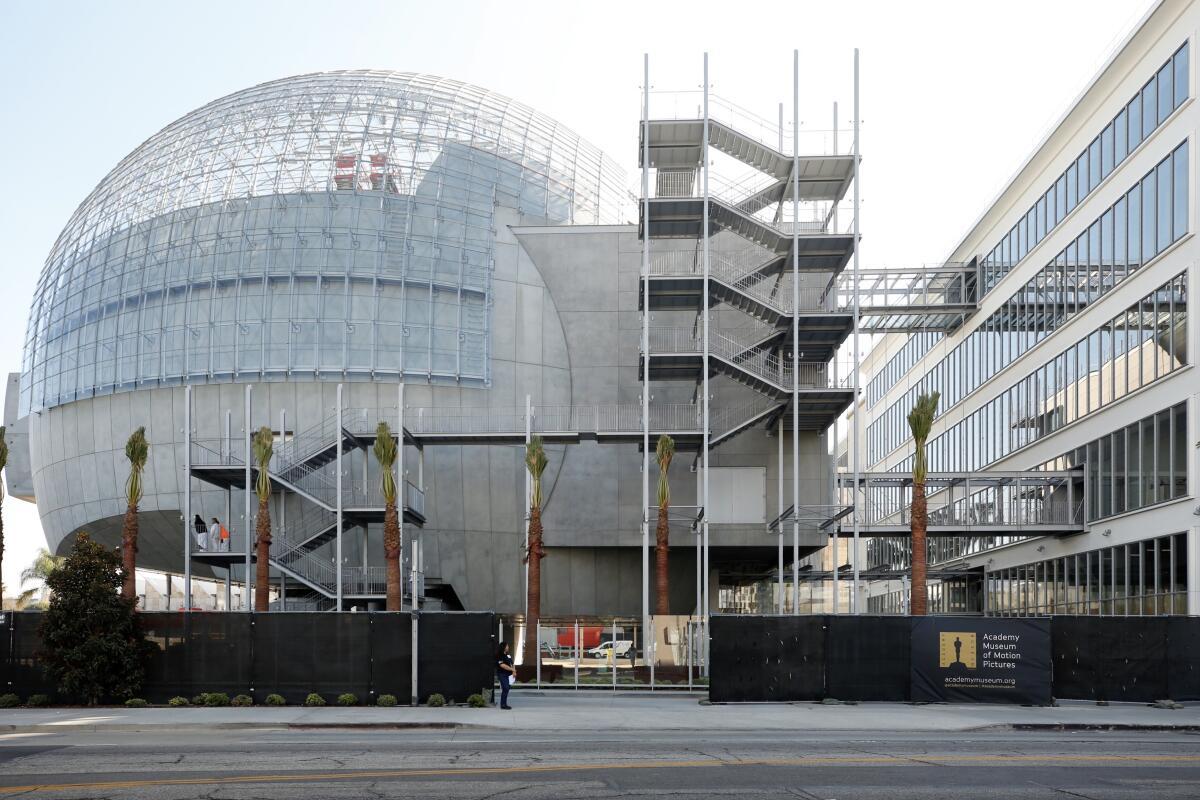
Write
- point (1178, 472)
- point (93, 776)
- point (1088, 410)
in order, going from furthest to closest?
1. point (1088, 410)
2. point (1178, 472)
3. point (93, 776)

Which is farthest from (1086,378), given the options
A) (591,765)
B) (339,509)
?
(591,765)

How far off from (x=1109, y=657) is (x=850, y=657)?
6.10m

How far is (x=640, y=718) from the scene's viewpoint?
998 inches

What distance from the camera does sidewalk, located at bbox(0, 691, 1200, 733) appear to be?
23750 millimetres

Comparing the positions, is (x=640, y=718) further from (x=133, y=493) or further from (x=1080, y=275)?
(x=1080, y=275)

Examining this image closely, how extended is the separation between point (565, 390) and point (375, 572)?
11052 mm

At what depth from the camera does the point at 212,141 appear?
194 feet

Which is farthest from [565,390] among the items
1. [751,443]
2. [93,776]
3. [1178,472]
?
[93,776]

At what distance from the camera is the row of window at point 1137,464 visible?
130 feet

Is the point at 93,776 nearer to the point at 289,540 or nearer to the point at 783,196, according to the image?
the point at 289,540

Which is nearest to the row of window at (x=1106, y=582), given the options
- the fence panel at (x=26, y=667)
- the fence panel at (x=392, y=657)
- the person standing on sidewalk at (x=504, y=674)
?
the person standing on sidewalk at (x=504, y=674)

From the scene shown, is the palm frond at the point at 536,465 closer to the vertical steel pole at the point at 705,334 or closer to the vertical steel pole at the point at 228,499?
the vertical steel pole at the point at 705,334

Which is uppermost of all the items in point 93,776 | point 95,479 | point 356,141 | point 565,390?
point 356,141

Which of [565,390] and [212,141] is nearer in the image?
[565,390]
